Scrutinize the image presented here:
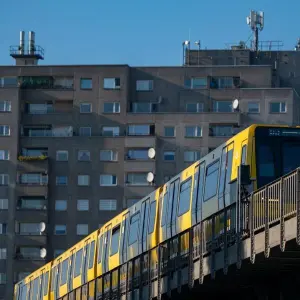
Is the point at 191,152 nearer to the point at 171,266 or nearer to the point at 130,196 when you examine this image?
the point at 130,196

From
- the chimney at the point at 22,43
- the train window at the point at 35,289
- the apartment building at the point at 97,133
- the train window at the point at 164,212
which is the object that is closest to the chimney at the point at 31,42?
the chimney at the point at 22,43

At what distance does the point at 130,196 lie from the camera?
102m

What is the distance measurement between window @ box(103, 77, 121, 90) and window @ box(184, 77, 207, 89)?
17.0ft

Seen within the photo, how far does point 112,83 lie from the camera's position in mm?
103375

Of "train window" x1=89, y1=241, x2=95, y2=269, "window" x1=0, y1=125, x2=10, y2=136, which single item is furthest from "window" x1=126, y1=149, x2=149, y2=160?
"train window" x1=89, y1=241, x2=95, y2=269

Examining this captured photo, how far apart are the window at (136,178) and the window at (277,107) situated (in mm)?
10704

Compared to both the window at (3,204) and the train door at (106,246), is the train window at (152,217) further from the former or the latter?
the window at (3,204)

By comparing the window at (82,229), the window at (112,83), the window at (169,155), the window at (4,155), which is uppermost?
the window at (112,83)

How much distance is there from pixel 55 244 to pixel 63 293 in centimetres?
4066

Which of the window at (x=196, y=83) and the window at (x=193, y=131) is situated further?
the window at (x=196, y=83)

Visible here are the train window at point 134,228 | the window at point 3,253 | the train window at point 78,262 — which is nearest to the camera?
the train window at point 134,228

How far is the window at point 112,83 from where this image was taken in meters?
103

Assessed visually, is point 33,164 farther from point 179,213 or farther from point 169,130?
point 179,213

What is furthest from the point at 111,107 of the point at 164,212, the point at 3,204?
the point at 164,212
